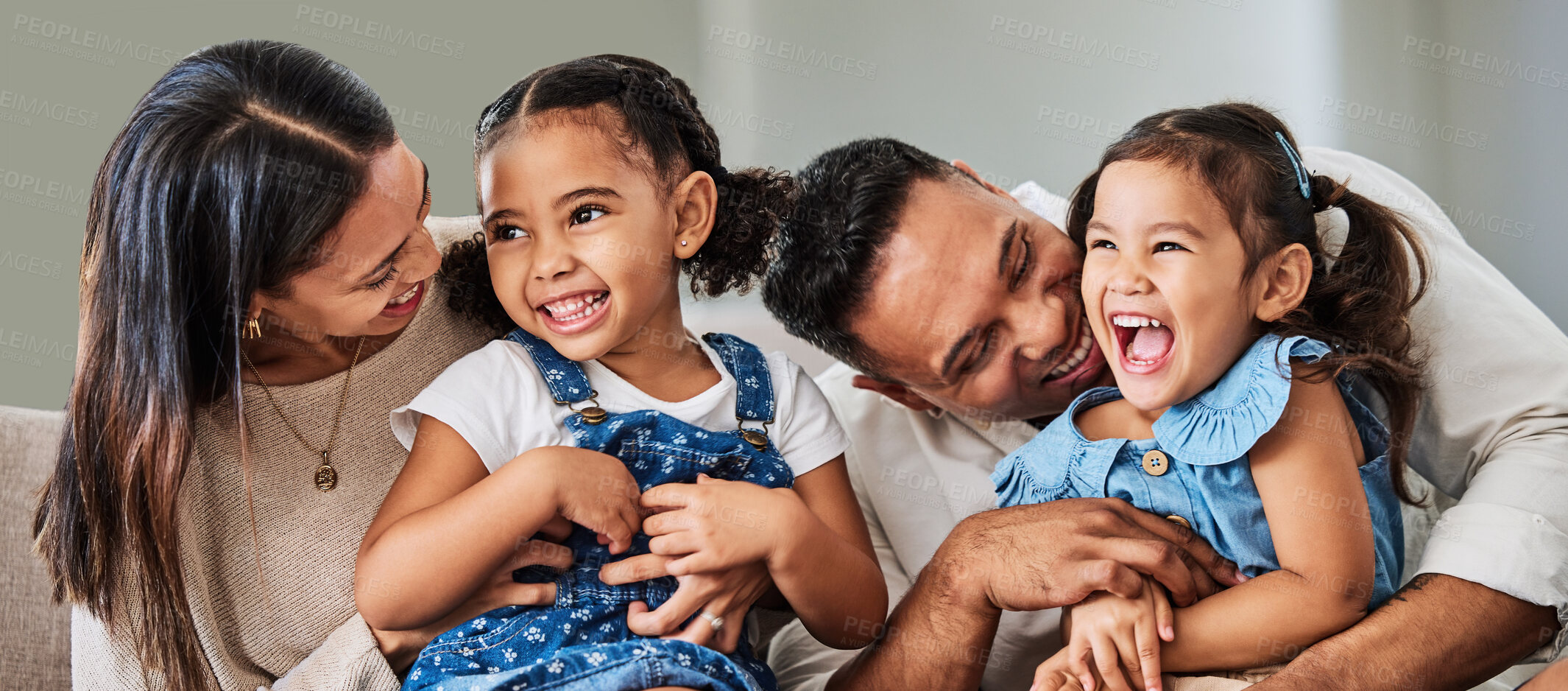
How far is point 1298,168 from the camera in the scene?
1390 mm

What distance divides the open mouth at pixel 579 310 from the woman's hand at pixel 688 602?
0.99 feet

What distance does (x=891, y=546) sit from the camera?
2.01 meters

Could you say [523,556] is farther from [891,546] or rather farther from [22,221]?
[22,221]

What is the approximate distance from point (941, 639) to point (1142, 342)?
0.49 meters

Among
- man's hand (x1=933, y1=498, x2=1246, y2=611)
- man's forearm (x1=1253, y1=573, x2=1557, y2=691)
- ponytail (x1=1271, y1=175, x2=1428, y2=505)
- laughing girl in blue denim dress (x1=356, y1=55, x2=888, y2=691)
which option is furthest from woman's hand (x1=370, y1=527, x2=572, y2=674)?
ponytail (x1=1271, y1=175, x2=1428, y2=505)

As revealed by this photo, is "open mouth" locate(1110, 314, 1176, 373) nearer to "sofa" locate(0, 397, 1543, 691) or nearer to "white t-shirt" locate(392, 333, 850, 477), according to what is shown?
"white t-shirt" locate(392, 333, 850, 477)

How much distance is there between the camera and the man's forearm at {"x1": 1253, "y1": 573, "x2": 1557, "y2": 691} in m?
1.25

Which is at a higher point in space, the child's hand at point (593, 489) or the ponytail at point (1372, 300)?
the ponytail at point (1372, 300)

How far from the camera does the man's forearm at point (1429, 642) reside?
1.25 m

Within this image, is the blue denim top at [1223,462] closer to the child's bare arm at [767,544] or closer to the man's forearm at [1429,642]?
the man's forearm at [1429,642]

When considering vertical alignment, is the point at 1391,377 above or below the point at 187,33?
below

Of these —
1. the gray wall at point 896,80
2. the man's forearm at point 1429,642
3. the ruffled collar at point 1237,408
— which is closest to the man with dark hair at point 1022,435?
the man's forearm at point 1429,642

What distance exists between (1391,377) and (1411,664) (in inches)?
15.6

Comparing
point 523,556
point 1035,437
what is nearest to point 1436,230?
point 1035,437
